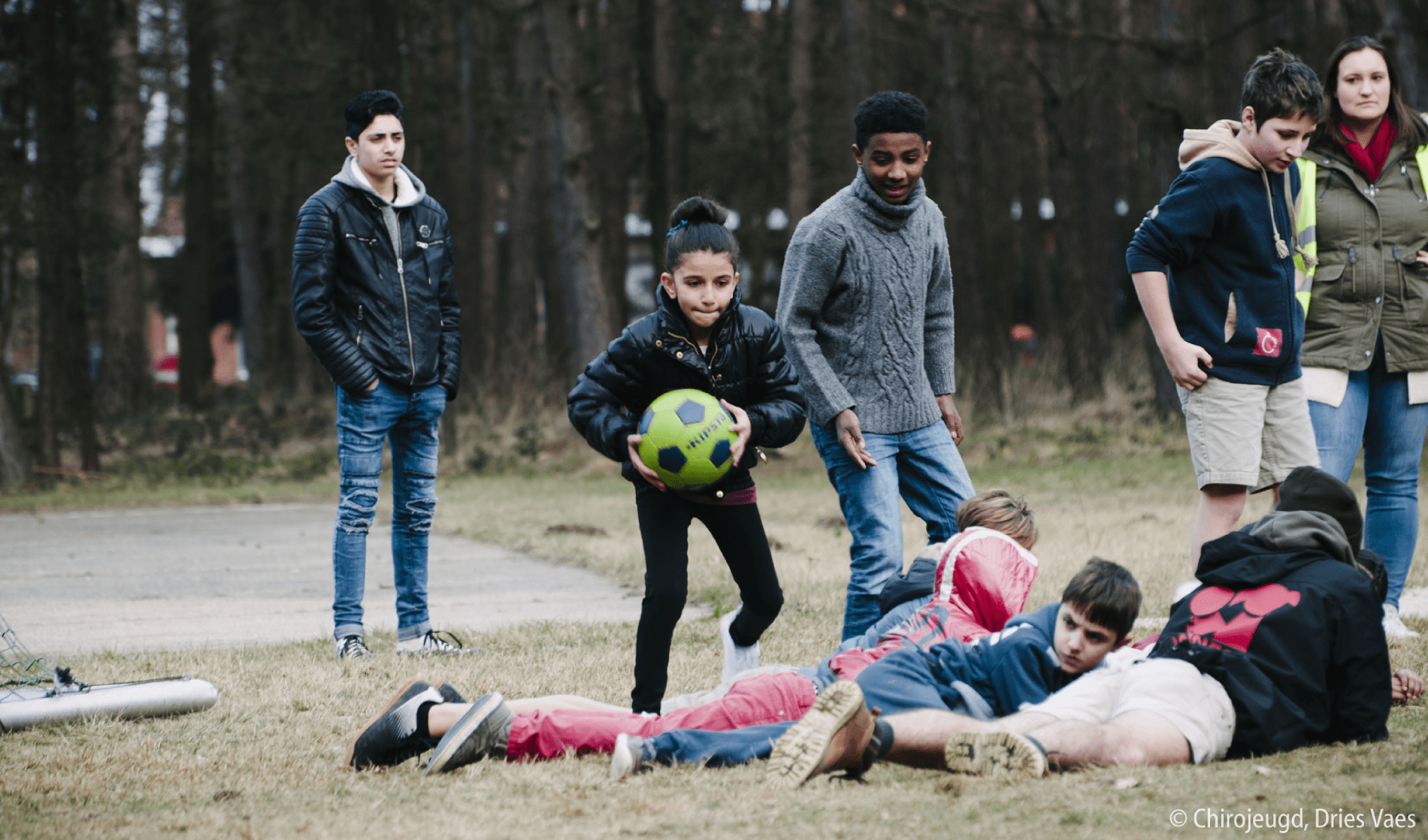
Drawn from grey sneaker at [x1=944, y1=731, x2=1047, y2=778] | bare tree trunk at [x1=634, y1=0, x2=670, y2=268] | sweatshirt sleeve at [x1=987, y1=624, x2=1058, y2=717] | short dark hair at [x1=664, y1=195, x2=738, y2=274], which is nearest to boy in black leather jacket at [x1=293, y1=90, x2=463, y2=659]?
short dark hair at [x1=664, y1=195, x2=738, y2=274]

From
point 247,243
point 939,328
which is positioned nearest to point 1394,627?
point 939,328

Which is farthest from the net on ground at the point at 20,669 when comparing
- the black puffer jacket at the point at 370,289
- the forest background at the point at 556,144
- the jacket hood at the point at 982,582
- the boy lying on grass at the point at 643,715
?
the forest background at the point at 556,144

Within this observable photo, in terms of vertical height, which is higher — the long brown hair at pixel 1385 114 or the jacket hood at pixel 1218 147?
the long brown hair at pixel 1385 114

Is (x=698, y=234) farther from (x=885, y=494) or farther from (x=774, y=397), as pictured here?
(x=885, y=494)

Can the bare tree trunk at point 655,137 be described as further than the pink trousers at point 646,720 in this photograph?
Yes

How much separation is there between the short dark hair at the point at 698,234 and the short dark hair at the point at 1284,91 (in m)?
2.09

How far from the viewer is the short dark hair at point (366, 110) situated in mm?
6140

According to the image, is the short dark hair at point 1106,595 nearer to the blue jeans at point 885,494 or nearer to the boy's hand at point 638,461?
the blue jeans at point 885,494

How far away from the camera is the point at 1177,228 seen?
17.0 feet

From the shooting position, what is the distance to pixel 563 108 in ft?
59.5

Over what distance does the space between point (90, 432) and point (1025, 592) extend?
48.9 ft

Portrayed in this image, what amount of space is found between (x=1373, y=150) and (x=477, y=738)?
4.24 meters

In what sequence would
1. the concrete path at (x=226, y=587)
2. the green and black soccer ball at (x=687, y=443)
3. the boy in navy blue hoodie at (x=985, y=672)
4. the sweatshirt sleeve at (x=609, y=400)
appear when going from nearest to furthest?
the boy in navy blue hoodie at (x=985, y=672)
the green and black soccer ball at (x=687, y=443)
the sweatshirt sleeve at (x=609, y=400)
the concrete path at (x=226, y=587)

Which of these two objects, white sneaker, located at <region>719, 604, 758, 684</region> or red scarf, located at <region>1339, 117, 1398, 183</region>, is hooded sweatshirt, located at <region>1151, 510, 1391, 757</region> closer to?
white sneaker, located at <region>719, 604, 758, 684</region>
